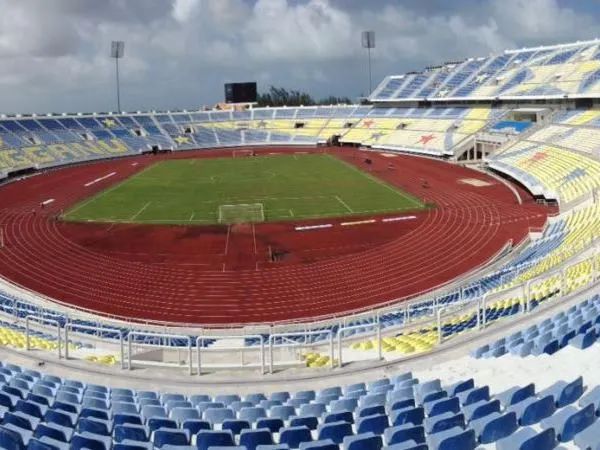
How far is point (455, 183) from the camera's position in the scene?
158ft

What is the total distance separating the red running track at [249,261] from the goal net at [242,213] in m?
2.13

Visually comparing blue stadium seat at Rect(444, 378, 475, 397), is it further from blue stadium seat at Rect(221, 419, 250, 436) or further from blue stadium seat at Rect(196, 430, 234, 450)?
blue stadium seat at Rect(196, 430, 234, 450)

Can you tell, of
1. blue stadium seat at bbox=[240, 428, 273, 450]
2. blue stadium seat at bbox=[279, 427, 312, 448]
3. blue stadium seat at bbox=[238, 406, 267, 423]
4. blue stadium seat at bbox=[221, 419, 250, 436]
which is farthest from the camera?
blue stadium seat at bbox=[238, 406, 267, 423]

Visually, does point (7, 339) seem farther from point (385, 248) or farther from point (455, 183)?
point (455, 183)

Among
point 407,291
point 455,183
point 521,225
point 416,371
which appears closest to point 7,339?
point 416,371

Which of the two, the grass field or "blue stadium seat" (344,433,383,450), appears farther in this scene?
the grass field

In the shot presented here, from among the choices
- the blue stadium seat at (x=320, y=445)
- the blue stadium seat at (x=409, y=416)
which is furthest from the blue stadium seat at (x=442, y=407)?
the blue stadium seat at (x=320, y=445)

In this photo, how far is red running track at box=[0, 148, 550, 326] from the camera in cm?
2298

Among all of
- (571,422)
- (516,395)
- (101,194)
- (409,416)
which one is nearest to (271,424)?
(409,416)

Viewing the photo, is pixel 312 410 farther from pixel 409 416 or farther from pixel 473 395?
pixel 473 395

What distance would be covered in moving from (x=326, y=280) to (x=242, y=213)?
1478cm

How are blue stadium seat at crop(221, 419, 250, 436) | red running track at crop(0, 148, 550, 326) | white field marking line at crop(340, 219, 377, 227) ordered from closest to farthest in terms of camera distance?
blue stadium seat at crop(221, 419, 250, 436)
red running track at crop(0, 148, 550, 326)
white field marking line at crop(340, 219, 377, 227)

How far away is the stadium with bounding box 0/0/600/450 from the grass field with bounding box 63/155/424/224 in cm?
35

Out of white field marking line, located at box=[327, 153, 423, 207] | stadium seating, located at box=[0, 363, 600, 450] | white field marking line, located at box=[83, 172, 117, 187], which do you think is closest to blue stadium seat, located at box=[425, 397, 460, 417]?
stadium seating, located at box=[0, 363, 600, 450]
